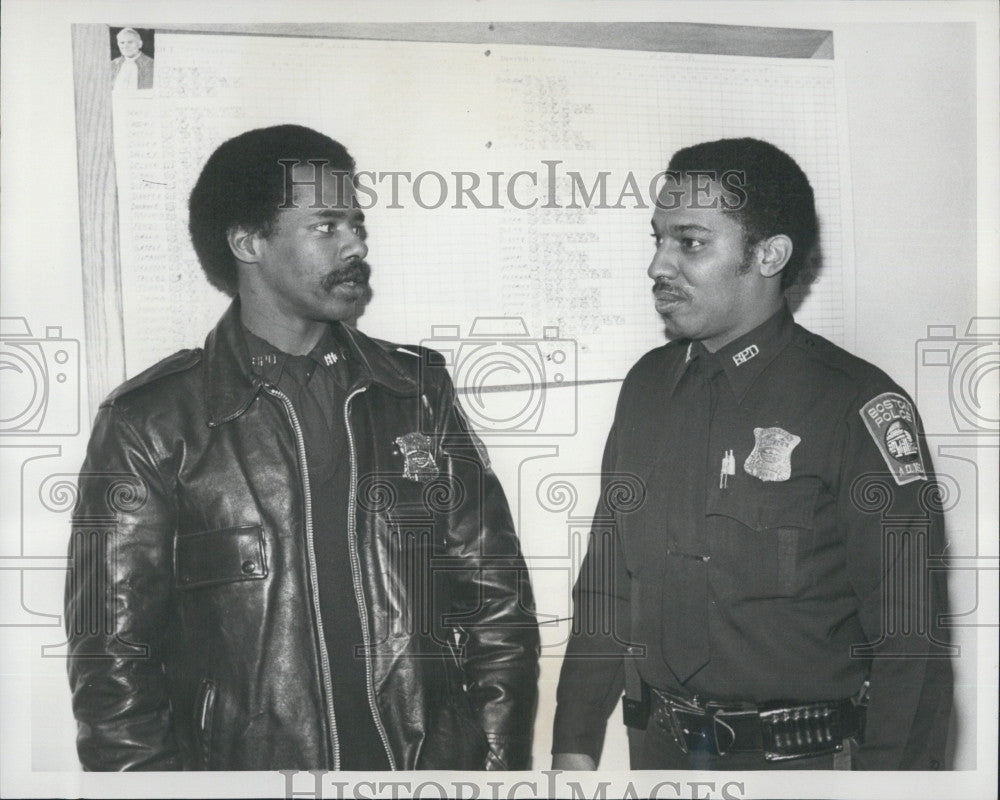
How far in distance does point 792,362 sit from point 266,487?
0.93 metres

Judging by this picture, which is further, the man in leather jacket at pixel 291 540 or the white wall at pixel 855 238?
the white wall at pixel 855 238

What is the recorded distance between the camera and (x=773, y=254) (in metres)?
1.72

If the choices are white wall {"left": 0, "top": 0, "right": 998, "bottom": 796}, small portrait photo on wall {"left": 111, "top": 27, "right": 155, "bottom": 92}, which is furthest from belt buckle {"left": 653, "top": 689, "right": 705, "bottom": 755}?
small portrait photo on wall {"left": 111, "top": 27, "right": 155, "bottom": 92}

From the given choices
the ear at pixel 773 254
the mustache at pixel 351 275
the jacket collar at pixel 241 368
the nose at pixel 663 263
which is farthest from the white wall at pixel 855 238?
the mustache at pixel 351 275

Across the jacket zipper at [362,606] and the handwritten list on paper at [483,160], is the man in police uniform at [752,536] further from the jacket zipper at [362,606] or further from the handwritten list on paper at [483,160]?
the jacket zipper at [362,606]

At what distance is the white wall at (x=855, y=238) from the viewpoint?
176 cm

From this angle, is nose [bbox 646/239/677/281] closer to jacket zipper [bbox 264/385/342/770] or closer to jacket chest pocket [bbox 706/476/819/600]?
jacket chest pocket [bbox 706/476/819/600]

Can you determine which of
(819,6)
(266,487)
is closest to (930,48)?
(819,6)

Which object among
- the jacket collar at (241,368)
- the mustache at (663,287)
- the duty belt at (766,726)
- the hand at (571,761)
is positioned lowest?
the hand at (571,761)

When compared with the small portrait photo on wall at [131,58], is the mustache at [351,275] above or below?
below

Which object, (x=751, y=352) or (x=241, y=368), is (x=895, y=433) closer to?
(x=751, y=352)

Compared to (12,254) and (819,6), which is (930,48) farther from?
(12,254)

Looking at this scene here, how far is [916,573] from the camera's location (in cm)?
172

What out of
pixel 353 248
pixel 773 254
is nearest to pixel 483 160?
pixel 353 248
